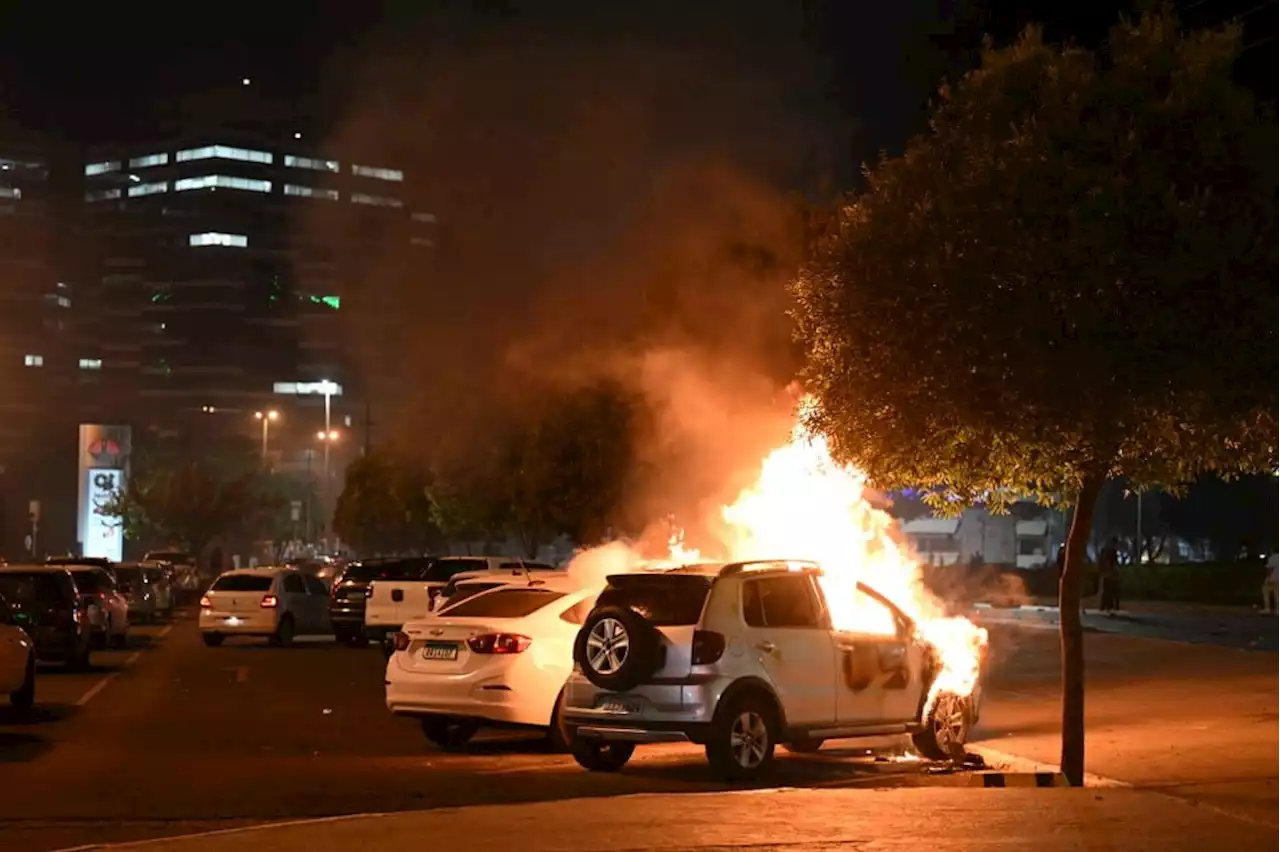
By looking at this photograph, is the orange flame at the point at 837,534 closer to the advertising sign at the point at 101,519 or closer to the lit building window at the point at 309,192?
the advertising sign at the point at 101,519

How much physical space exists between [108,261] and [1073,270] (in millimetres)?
174515

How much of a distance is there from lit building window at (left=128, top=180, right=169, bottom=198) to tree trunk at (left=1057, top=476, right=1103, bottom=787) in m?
173

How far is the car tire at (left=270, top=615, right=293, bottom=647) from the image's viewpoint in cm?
3553

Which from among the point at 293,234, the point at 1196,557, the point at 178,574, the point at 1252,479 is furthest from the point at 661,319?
the point at 293,234

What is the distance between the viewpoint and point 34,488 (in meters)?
125

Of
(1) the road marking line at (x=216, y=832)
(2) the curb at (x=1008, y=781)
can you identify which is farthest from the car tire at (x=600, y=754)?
(1) the road marking line at (x=216, y=832)

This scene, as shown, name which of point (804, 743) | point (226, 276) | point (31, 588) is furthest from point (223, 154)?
point (804, 743)

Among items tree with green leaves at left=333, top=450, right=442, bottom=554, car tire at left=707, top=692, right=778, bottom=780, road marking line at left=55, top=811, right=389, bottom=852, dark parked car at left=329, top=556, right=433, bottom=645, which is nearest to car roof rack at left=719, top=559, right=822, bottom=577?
car tire at left=707, top=692, right=778, bottom=780

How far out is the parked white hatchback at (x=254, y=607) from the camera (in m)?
35.2

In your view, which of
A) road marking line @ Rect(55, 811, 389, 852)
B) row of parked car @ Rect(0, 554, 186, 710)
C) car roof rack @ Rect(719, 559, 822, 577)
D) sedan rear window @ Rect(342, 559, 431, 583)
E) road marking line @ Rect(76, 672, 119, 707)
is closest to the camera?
road marking line @ Rect(55, 811, 389, 852)

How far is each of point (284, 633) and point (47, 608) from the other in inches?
391

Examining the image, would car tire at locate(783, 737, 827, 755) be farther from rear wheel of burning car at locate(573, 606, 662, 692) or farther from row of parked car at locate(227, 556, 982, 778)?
rear wheel of burning car at locate(573, 606, 662, 692)

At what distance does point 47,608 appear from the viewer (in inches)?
1027

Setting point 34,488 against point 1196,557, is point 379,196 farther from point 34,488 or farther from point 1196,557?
point 1196,557
